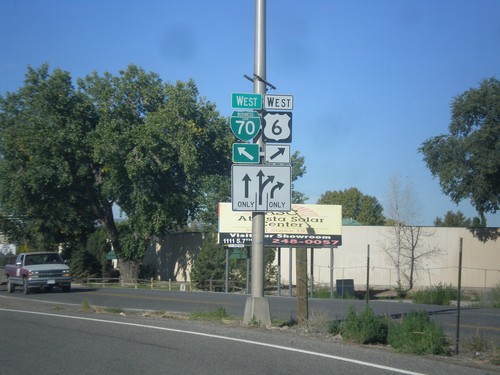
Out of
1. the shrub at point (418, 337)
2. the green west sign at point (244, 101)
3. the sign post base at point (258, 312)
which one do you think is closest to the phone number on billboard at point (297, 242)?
the sign post base at point (258, 312)

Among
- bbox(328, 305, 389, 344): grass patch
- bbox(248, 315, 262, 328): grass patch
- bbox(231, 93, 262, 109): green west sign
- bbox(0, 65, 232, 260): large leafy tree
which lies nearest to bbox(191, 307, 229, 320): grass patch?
bbox(248, 315, 262, 328): grass patch

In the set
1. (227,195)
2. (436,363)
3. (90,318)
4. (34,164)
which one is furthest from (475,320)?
(34,164)

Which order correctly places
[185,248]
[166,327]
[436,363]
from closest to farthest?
[436,363], [166,327], [185,248]

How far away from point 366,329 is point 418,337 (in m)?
1.09

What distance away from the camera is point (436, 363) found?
9141mm

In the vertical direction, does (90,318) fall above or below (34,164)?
below

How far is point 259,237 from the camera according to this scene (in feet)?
43.9

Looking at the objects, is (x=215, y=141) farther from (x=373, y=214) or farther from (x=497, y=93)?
(x=373, y=214)

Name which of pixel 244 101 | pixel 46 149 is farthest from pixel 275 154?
pixel 46 149

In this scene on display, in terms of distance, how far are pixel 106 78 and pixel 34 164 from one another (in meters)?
8.49

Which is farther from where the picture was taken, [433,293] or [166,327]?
[433,293]

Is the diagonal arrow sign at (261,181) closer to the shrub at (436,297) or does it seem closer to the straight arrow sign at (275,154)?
the straight arrow sign at (275,154)

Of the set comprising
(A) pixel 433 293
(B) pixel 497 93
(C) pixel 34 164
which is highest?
(B) pixel 497 93

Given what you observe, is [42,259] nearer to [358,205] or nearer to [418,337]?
[418,337]
